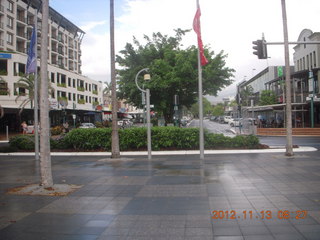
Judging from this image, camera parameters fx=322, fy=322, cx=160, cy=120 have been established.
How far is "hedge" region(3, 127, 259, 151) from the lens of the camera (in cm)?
1755

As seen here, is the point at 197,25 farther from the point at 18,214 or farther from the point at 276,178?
the point at 18,214

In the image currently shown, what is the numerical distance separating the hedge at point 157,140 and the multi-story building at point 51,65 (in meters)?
13.0

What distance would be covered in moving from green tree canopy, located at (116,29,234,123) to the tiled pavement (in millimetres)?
13943

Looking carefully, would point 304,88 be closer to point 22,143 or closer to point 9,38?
point 22,143

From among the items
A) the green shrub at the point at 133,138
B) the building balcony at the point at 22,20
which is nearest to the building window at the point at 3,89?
the building balcony at the point at 22,20

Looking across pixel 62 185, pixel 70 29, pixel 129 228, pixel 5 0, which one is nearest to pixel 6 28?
pixel 5 0

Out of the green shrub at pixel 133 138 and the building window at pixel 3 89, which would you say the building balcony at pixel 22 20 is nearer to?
the building window at pixel 3 89

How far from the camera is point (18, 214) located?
6.30 metres

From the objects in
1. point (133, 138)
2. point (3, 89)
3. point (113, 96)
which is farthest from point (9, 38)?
point (113, 96)

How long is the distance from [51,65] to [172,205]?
4818cm

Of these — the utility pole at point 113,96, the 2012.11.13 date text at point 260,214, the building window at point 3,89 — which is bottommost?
the 2012.11.13 date text at point 260,214

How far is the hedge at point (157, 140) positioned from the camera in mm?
17547

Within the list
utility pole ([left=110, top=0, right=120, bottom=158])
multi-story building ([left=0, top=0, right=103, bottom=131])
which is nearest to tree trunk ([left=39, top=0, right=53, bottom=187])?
utility pole ([left=110, top=0, right=120, bottom=158])

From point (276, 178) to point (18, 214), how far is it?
6.92 meters
